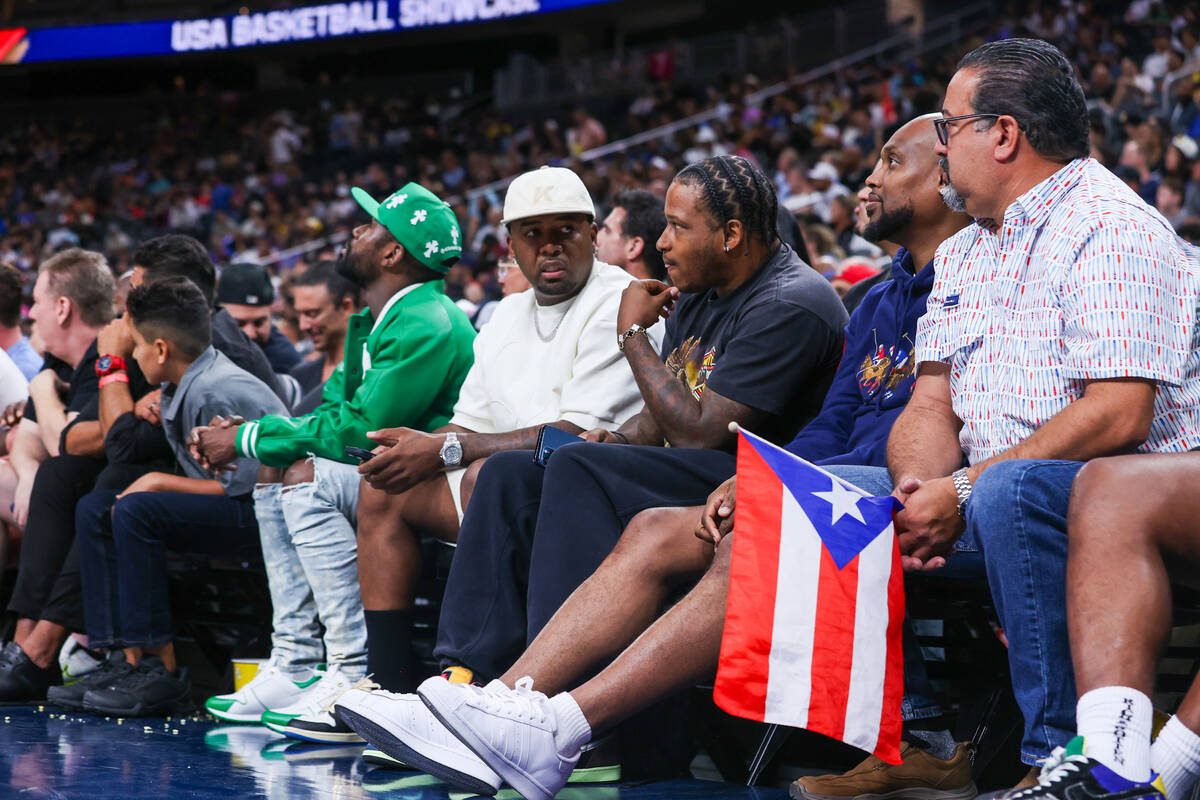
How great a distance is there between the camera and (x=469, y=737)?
7.11 ft

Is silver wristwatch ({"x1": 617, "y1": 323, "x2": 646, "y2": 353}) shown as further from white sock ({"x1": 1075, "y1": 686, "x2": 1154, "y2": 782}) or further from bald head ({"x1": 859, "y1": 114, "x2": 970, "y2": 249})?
white sock ({"x1": 1075, "y1": 686, "x2": 1154, "y2": 782})

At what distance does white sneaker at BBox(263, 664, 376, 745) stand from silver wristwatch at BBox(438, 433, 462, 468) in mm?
563

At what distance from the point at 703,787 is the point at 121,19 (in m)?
22.2

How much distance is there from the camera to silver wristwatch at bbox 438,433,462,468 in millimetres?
3158

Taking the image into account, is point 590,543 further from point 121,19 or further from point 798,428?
point 121,19

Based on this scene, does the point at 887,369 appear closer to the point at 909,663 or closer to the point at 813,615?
the point at 909,663

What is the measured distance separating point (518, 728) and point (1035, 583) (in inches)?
33.7

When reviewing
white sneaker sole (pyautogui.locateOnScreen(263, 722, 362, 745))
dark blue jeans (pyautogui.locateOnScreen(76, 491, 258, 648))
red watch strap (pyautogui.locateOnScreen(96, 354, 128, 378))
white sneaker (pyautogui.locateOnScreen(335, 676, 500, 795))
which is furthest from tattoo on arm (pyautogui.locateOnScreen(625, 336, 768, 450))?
red watch strap (pyautogui.locateOnScreen(96, 354, 128, 378))

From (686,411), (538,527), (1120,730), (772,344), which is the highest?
(772,344)

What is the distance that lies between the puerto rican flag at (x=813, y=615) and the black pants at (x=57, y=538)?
2.54 m

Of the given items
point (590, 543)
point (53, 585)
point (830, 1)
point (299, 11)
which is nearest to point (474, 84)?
point (299, 11)

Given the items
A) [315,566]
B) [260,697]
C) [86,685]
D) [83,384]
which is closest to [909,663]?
[315,566]

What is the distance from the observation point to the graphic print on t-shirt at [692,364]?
2.91m

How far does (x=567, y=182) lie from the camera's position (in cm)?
334
